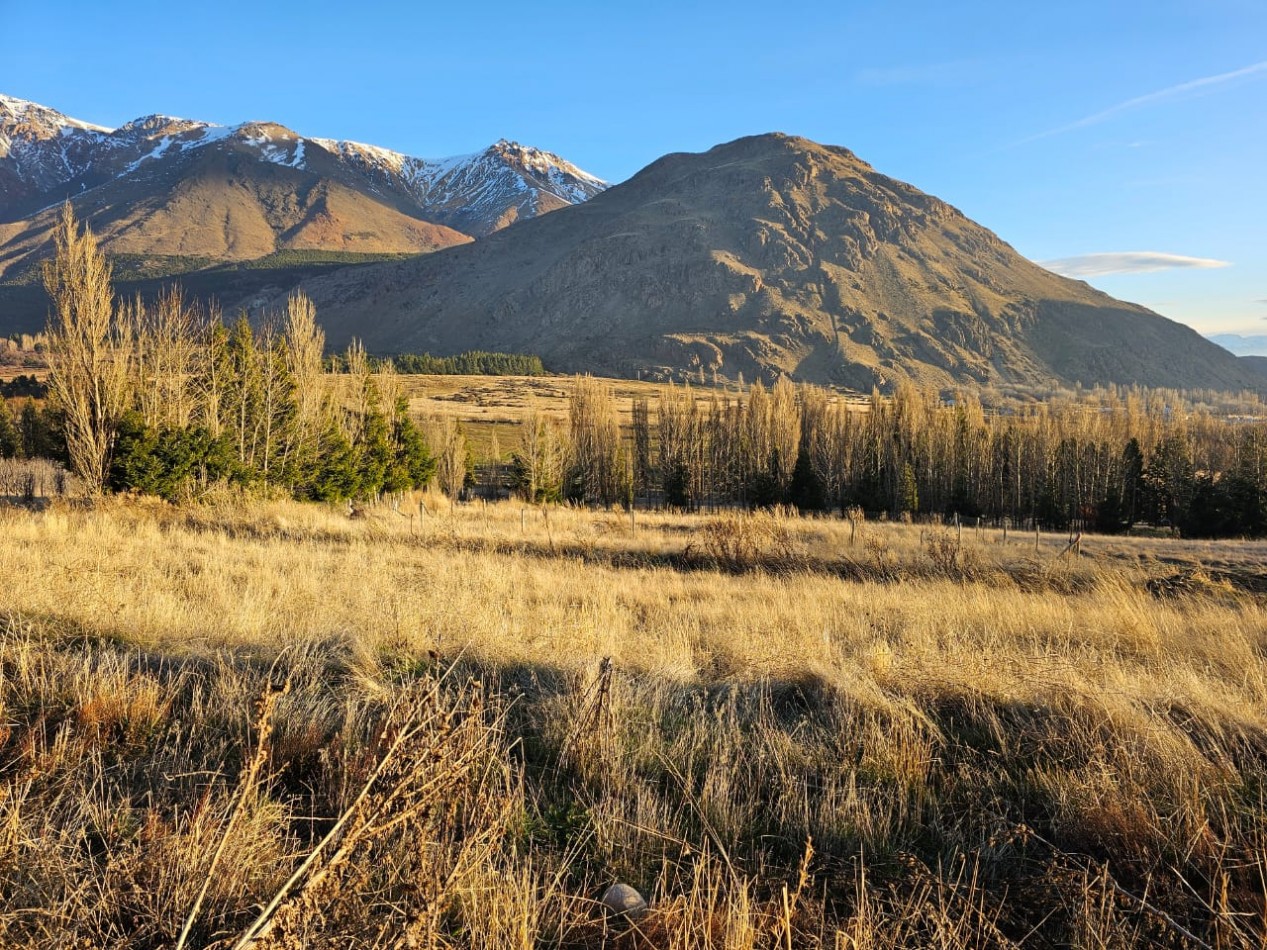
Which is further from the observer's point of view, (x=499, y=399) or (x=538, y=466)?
(x=499, y=399)

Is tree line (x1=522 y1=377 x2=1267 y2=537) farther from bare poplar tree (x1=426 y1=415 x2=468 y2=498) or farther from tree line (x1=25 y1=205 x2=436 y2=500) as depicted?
tree line (x1=25 y1=205 x2=436 y2=500)

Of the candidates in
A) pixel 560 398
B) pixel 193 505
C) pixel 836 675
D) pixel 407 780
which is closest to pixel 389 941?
pixel 407 780

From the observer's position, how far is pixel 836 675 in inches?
195

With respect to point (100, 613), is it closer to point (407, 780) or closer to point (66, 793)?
point (66, 793)

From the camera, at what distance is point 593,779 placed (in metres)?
3.63

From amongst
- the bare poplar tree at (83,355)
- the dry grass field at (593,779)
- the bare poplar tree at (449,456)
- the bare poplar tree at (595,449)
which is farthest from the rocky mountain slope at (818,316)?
the dry grass field at (593,779)

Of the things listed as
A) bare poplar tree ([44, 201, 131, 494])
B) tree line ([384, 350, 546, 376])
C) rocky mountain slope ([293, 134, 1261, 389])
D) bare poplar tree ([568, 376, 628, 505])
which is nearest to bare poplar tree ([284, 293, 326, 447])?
bare poplar tree ([44, 201, 131, 494])

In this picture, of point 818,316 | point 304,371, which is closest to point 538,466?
point 304,371

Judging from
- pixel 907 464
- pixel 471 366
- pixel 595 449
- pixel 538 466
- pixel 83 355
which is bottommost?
pixel 538 466

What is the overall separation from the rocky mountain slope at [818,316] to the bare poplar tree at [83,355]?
127 m

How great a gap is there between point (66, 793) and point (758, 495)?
147 feet

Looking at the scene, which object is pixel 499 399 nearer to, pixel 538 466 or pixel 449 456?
pixel 449 456

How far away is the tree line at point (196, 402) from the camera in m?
19.2

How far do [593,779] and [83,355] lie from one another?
2188cm
